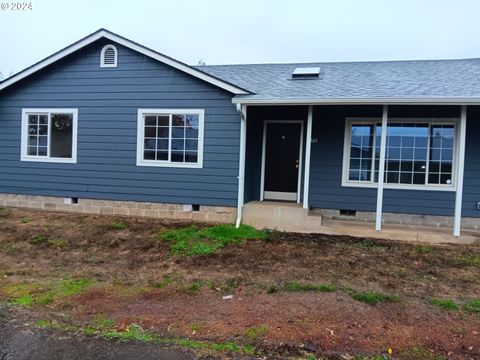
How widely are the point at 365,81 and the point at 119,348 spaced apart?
8.10 m

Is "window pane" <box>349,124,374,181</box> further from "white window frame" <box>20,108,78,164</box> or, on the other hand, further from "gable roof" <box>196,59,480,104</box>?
"white window frame" <box>20,108,78,164</box>

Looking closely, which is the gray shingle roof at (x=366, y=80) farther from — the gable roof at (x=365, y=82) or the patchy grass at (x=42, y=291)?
the patchy grass at (x=42, y=291)

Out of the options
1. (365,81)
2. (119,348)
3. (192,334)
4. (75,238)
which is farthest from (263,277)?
(365,81)

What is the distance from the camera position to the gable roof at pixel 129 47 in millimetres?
8562

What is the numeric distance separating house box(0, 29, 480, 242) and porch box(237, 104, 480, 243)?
0.02m

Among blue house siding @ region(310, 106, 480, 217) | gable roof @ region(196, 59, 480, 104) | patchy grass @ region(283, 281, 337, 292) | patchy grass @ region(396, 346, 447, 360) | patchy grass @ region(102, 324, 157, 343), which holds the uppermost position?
gable roof @ region(196, 59, 480, 104)

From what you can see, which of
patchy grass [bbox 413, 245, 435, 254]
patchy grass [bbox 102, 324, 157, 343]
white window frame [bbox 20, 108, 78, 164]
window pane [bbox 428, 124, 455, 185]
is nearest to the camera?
patchy grass [bbox 102, 324, 157, 343]

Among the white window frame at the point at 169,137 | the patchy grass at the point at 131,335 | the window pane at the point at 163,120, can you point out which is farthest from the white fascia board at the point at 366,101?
the patchy grass at the point at 131,335

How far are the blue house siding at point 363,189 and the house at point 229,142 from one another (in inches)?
0.9

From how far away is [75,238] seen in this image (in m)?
7.58

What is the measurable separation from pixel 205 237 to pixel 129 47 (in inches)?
199

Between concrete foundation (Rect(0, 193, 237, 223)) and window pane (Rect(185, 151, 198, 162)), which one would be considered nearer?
concrete foundation (Rect(0, 193, 237, 223))

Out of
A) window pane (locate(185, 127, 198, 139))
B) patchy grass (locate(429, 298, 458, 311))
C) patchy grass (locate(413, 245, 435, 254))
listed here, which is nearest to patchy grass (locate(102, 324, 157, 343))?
patchy grass (locate(429, 298, 458, 311))

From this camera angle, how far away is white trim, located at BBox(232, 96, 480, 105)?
23.7 ft
